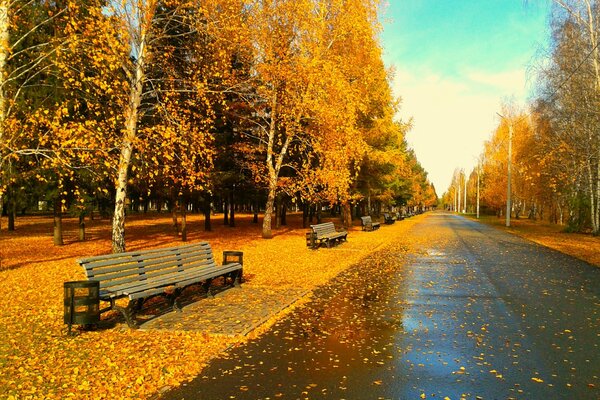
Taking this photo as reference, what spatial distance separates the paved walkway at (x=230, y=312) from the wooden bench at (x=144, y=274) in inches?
12.5

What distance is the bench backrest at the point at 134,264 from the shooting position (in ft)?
21.3

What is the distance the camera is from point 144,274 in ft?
24.1

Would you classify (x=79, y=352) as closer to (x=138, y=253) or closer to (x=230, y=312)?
(x=138, y=253)

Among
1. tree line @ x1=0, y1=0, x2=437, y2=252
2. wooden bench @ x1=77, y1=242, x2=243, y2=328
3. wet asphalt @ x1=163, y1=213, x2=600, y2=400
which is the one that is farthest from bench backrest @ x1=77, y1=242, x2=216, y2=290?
tree line @ x1=0, y1=0, x2=437, y2=252

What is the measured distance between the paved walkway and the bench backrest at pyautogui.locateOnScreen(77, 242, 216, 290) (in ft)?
2.38

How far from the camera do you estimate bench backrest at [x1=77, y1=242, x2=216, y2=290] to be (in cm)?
648

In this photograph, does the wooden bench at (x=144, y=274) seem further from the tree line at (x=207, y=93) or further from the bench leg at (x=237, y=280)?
the tree line at (x=207, y=93)

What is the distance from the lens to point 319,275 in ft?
37.9

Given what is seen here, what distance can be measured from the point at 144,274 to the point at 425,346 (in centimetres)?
437

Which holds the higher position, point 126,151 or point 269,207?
point 126,151

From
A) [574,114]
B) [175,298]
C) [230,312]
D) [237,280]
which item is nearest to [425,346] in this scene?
[230,312]

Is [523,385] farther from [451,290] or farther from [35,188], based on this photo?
[35,188]

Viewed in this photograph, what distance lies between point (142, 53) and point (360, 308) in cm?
827

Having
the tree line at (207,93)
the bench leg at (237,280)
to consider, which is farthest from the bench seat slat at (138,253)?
the tree line at (207,93)
